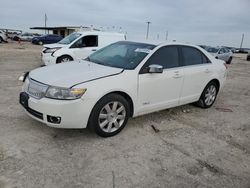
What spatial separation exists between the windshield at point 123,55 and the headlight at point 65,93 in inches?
40.8

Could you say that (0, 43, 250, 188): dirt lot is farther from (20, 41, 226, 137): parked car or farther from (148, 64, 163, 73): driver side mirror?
(148, 64, 163, 73): driver side mirror

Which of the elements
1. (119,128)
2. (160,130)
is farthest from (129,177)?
(160,130)

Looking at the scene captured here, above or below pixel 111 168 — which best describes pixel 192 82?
above

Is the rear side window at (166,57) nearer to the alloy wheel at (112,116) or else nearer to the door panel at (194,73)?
the door panel at (194,73)

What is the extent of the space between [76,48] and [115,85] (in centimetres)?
691

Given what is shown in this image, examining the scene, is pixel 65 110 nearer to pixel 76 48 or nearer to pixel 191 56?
pixel 191 56

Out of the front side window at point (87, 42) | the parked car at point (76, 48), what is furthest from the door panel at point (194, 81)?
the front side window at point (87, 42)

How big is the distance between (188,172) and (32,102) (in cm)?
238

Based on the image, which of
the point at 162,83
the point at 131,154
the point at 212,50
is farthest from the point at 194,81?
the point at 212,50

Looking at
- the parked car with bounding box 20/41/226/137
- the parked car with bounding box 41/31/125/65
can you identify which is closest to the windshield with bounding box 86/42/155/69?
the parked car with bounding box 20/41/226/137

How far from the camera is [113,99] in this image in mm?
Answer: 3924

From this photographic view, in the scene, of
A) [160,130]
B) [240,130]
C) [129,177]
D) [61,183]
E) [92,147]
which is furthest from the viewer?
[240,130]

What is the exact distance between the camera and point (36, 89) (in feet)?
12.4

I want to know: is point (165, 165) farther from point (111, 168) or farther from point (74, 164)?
point (74, 164)
